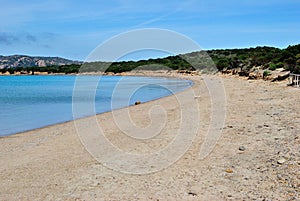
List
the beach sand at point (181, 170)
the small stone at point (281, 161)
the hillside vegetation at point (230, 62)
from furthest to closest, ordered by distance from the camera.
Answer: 1. the hillside vegetation at point (230, 62)
2. the small stone at point (281, 161)
3. the beach sand at point (181, 170)

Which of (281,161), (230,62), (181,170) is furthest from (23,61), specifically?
(281,161)

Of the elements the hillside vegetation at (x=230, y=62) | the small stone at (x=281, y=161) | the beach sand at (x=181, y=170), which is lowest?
the beach sand at (x=181, y=170)

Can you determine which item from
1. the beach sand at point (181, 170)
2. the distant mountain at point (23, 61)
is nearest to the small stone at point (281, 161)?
the beach sand at point (181, 170)

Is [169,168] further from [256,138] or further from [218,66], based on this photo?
[218,66]

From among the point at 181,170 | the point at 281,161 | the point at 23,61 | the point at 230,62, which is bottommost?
the point at 181,170

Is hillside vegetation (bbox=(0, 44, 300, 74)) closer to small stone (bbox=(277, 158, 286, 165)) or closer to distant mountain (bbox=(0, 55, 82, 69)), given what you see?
small stone (bbox=(277, 158, 286, 165))

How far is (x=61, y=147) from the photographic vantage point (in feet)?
28.6

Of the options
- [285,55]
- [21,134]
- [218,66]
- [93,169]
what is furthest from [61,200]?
[218,66]

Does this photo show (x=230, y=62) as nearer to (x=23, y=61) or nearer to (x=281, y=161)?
(x=281, y=161)

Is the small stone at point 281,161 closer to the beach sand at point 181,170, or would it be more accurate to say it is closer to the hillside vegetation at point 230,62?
the beach sand at point 181,170

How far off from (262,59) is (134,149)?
35.0m

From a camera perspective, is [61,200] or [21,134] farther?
[21,134]

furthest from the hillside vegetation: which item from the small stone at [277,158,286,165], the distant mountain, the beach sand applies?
the distant mountain

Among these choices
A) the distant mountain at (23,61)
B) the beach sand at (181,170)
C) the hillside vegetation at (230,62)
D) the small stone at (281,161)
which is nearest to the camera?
the beach sand at (181,170)
